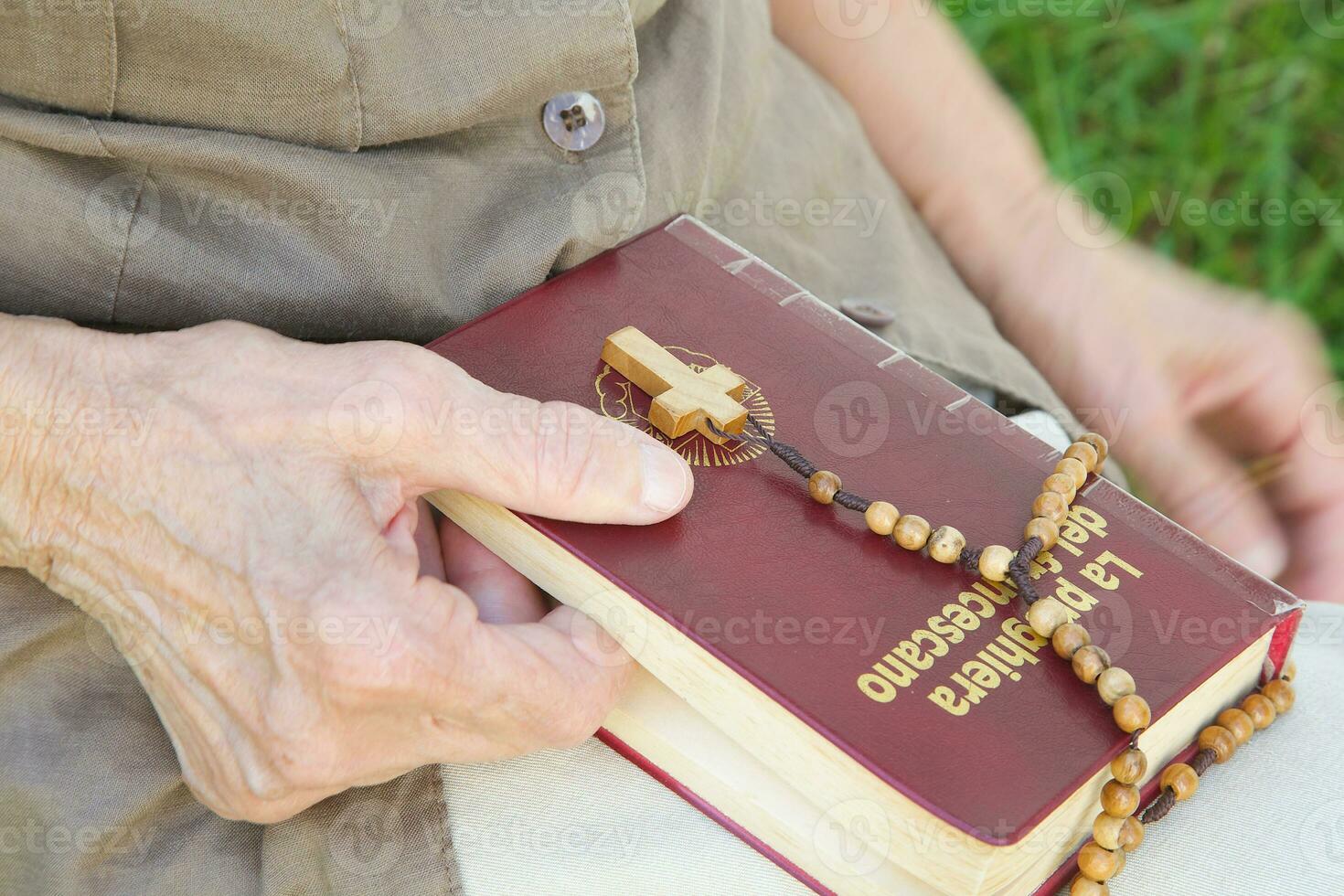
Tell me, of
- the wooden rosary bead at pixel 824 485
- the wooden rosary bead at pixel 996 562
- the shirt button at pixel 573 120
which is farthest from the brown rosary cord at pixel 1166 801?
the shirt button at pixel 573 120

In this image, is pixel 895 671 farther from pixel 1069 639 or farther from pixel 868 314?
pixel 868 314

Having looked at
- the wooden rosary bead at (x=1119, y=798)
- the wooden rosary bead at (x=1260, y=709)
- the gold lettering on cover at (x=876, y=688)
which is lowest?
the wooden rosary bead at (x=1260, y=709)

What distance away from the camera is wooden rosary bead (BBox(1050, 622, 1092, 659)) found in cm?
82

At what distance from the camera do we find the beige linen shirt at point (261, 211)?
0.88m

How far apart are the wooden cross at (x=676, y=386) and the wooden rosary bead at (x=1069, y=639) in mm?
262

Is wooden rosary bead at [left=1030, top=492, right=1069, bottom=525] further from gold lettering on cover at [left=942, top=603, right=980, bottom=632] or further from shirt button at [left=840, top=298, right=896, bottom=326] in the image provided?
shirt button at [left=840, top=298, right=896, bottom=326]

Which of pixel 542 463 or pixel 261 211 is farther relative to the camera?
pixel 261 211

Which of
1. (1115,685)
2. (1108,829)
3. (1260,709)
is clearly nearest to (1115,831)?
(1108,829)

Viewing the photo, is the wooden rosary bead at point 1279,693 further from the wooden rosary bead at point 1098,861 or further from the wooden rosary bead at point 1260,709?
the wooden rosary bead at point 1098,861

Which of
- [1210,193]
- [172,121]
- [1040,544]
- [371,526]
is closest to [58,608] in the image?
[371,526]

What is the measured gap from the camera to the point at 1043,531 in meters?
0.88

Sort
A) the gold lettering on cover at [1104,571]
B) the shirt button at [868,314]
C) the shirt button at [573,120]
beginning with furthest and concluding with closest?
the shirt button at [868,314], the shirt button at [573,120], the gold lettering on cover at [1104,571]

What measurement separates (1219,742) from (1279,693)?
88mm

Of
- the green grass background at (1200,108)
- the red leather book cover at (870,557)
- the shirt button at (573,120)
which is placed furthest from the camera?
the green grass background at (1200,108)
